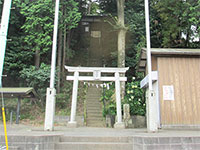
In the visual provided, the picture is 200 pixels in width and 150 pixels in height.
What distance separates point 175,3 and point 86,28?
45.3 ft

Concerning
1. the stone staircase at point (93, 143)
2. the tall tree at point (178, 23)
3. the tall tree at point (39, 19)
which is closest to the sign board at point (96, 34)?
the tall tree at point (178, 23)

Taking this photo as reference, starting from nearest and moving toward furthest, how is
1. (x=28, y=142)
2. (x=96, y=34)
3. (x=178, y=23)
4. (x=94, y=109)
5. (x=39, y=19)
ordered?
(x=28, y=142), (x=39, y=19), (x=94, y=109), (x=178, y=23), (x=96, y=34)

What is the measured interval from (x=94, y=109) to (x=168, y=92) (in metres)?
6.45

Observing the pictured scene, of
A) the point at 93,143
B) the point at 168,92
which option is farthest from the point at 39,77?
the point at 168,92

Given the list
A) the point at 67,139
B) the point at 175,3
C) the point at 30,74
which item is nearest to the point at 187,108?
the point at 67,139

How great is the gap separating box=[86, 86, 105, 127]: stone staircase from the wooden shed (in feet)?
15.3

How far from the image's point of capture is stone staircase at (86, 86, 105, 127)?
1252cm

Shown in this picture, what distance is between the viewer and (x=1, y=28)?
5711 mm

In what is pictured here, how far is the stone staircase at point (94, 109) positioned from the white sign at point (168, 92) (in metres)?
4.84

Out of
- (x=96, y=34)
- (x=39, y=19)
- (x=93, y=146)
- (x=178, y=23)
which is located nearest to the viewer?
(x=93, y=146)

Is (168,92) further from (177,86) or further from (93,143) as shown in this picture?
(93,143)

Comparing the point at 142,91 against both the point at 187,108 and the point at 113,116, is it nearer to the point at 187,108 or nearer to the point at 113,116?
the point at 113,116

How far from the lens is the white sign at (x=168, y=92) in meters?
9.28

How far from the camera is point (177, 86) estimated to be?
30.8 feet
